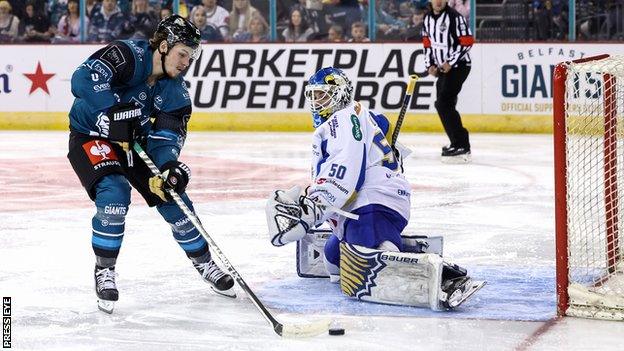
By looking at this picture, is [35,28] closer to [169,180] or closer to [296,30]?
[296,30]

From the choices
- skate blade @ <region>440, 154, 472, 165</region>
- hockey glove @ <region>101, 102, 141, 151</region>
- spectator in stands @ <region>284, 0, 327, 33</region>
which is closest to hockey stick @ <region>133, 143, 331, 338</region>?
hockey glove @ <region>101, 102, 141, 151</region>

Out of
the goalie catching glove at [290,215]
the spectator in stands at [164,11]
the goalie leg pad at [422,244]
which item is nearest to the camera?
the goalie catching glove at [290,215]

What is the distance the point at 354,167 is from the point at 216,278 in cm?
68

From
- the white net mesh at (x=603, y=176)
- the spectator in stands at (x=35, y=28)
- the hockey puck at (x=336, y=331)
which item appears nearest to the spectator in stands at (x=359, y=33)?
the spectator in stands at (x=35, y=28)

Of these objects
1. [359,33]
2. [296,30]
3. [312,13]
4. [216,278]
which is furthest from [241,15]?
[216,278]

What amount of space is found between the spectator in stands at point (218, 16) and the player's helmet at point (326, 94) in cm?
775

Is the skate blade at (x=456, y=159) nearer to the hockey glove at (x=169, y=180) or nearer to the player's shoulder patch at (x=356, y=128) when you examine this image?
the player's shoulder patch at (x=356, y=128)

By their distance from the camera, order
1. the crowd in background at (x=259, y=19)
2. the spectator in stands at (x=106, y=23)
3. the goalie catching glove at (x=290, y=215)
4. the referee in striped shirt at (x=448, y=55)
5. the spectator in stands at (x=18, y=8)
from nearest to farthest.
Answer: the goalie catching glove at (x=290, y=215)
the referee in striped shirt at (x=448, y=55)
the crowd in background at (x=259, y=19)
the spectator in stands at (x=106, y=23)
the spectator in stands at (x=18, y=8)

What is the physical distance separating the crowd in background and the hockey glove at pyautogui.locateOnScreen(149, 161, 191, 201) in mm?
7509

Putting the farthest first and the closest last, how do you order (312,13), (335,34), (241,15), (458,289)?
1. (241,15)
2. (312,13)
3. (335,34)
4. (458,289)

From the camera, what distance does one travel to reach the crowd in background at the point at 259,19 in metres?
11.7

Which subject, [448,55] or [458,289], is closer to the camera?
[458,289]

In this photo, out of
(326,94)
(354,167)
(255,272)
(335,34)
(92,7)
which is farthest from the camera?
(92,7)

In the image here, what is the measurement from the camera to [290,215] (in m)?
4.54
